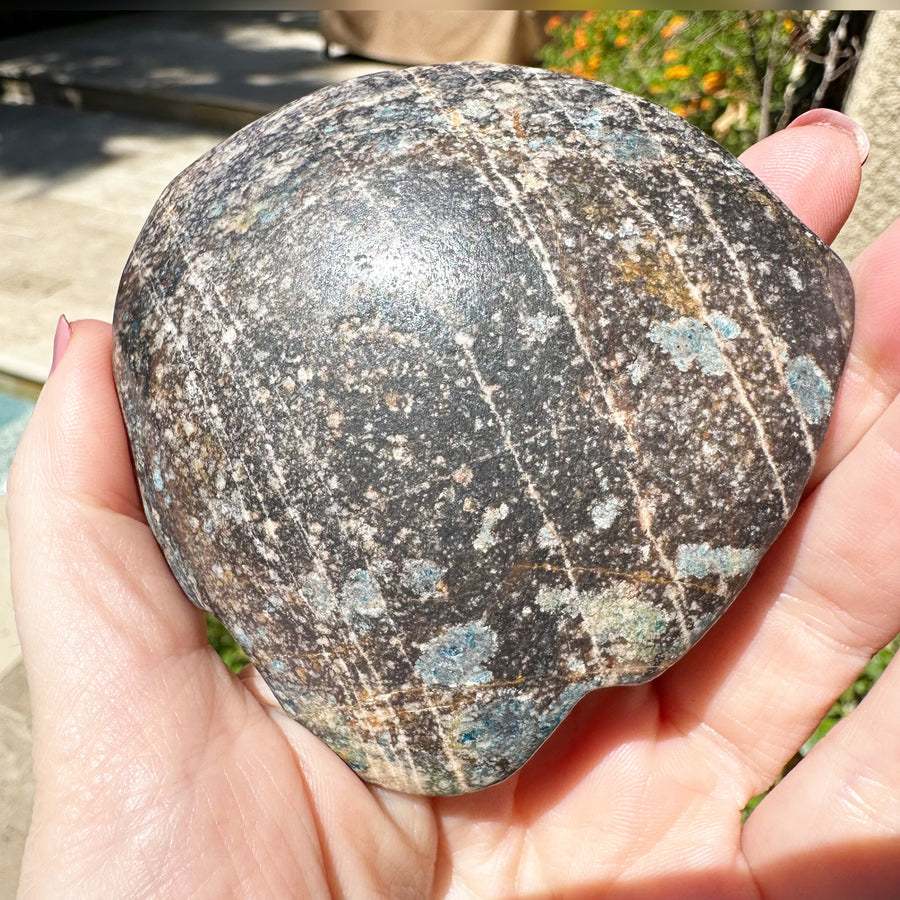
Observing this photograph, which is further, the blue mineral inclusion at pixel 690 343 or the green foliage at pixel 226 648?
the green foliage at pixel 226 648

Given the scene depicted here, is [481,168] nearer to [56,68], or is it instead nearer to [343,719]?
[343,719]

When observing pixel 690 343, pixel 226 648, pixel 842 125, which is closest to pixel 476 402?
pixel 690 343

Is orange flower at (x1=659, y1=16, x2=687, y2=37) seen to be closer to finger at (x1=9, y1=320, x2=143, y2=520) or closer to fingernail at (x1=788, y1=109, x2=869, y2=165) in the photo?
fingernail at (x1=788, y1=109, x2=869, y2=165)

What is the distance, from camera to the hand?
1752mm

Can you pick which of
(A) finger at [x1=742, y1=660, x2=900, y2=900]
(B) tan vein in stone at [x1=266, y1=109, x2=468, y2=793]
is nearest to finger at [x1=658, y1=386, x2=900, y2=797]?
(A) finger at [x1=742, y1=660, x2=900, y2=900]

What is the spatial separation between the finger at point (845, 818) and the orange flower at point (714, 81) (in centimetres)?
399

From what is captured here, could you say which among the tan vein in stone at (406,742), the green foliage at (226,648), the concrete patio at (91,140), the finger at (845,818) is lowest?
the green foliage at (226,648)

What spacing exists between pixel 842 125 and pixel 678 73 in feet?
9.92

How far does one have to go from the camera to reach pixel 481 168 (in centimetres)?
166

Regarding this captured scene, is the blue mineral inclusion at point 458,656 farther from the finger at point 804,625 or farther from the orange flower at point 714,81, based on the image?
the orange flower at point 714,81

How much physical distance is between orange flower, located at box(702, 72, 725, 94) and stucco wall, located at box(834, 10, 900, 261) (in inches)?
56.7

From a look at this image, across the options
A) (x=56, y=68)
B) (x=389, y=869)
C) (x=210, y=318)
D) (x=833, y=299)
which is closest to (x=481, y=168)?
(x=210, y=318)

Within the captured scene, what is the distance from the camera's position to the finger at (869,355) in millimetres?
1858

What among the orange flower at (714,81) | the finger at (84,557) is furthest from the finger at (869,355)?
the orange flower at (714,81)
